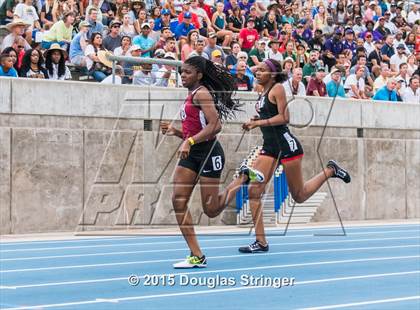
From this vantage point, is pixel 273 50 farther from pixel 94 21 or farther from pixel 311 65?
pixel 94 21

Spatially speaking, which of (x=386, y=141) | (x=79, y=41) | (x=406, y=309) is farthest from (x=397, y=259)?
(x=386, y=141)

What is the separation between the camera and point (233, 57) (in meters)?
21.0

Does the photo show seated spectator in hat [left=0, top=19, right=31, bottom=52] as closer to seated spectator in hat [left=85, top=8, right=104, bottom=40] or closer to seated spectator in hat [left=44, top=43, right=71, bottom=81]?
seated spectator in hat [left=44, top=43, right=71, bottom=81]

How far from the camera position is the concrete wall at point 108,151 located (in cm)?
1639

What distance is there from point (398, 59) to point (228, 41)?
20.9 feet

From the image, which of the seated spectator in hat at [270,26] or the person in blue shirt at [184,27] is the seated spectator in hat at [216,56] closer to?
the person in blue shirt at [184,27]

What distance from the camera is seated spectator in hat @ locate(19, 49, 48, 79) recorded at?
17103 mm

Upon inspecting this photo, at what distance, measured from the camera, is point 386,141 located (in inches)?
895

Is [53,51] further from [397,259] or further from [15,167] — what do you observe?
[397,259]

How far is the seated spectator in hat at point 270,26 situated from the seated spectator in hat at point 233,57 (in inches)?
113

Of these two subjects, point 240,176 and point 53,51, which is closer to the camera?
point 240,176

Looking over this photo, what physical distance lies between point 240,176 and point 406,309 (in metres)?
4.79

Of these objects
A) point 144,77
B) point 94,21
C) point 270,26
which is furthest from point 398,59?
point 144,77

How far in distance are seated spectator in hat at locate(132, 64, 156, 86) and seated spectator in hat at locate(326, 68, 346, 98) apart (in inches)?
203
